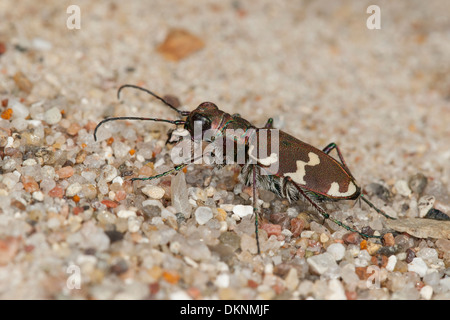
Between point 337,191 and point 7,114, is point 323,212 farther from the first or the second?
point 7,114

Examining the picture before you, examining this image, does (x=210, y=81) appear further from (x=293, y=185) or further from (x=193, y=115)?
(x=293, y=185)

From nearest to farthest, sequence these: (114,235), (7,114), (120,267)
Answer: (120,267) < (114,235) < (7,114)

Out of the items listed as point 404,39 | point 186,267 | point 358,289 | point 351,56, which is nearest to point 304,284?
point 358,289

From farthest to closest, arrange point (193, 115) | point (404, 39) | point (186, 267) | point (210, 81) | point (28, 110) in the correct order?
1. point (404, 39)
2. point (210, 81)
3. point (28, 110)
4. point (193, 115)
5. point (186, 267)

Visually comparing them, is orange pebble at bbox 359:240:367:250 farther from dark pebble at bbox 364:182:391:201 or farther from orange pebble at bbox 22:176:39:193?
orange pebble at bbox 22:176:39:193

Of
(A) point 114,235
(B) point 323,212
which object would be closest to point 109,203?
(A) point 114,235

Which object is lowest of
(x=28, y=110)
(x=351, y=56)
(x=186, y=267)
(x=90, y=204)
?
(x=186, y=267)

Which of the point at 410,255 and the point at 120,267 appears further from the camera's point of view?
the point at 410,255
